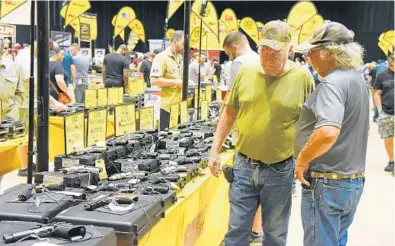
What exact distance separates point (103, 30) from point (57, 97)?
71.2 ft

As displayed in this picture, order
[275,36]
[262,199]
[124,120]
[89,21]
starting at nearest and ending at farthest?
[275,36] < [262,199] < [124,120] < [89,21]

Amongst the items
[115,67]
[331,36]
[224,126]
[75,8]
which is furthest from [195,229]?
[75,8]

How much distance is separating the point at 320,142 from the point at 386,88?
16.1 feet

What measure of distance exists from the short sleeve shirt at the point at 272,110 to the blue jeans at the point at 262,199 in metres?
0.07

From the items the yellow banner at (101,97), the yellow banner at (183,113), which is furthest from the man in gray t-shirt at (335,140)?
the yellow banner at (101,97)

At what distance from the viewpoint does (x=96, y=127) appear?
350 cm

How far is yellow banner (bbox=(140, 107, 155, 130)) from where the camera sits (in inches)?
163

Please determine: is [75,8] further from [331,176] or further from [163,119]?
[331,176]

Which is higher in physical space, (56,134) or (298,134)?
(298,134)

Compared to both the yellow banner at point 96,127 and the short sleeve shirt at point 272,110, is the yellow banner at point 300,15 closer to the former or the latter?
the yellow banner at point 96,127

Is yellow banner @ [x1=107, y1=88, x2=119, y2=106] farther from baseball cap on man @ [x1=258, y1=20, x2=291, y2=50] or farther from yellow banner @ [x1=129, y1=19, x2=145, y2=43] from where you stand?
yellow banner @ [x1=129, y1=19, x2=145, y2=43]

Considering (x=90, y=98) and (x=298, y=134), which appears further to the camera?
(x=90, y=98)

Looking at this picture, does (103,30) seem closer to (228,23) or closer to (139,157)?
(228,23)

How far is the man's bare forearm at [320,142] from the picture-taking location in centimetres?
230
